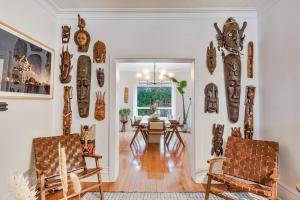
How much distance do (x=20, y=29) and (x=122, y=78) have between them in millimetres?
6385

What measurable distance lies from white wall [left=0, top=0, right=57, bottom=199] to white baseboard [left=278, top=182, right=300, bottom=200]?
3.21m

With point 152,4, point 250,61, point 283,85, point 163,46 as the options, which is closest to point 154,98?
point 163,46

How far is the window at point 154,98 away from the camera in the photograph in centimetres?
881

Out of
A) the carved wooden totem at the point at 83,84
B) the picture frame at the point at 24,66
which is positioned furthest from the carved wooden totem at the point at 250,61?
the picture frame at the point at 24,66

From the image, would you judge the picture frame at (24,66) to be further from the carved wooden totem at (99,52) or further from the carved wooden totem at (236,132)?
the carved wooden totem at (236,132)

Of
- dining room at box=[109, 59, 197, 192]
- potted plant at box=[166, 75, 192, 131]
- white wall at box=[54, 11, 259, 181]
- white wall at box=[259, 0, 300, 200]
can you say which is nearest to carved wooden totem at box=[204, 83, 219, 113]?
white wall at box=[54, 11, 259, 181]

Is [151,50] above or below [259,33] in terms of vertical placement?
below

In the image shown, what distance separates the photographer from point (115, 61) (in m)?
3.30

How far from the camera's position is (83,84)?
325 cm

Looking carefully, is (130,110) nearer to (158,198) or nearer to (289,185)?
(158,198)

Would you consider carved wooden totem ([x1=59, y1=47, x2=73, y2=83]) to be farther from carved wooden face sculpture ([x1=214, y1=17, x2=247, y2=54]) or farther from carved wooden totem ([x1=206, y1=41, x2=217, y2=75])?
carved wooden face sculpture ([x1=214, y1=17, x2=247, y2=54])

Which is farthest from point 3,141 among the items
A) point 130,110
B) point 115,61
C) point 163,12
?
point 130,110

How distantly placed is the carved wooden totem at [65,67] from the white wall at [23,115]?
0.77ft

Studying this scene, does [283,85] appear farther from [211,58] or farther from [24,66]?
[24,66]
